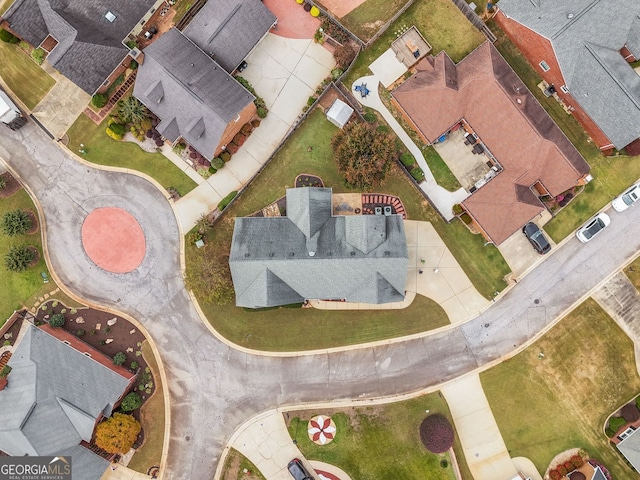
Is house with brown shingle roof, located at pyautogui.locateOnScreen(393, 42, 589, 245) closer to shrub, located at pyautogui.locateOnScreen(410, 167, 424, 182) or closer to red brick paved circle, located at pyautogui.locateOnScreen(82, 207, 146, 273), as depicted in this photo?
shrub, located at pyautogui.locateOnScreen(410, 167, 424, 182)

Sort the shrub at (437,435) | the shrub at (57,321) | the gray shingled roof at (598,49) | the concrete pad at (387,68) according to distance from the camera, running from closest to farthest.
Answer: the gray shingled roof at (598,49), the shrub at (437,435), the shrub at (57,321), the concrete pad at (387,68)

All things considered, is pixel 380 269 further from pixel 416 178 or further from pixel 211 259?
pixel 211 259

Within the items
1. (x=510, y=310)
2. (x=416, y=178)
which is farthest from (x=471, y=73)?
(x=510, y=310)

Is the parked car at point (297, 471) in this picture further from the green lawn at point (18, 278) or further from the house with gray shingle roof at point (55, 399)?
the green lawn at point (18, 278)

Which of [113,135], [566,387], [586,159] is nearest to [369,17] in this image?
[586,159]

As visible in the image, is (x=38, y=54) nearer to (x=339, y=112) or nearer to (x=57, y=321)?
(x=57, y=321)

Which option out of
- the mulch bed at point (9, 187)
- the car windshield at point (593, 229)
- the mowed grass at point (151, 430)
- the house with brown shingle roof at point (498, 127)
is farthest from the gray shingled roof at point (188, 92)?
the car windshield at point (593, 229)

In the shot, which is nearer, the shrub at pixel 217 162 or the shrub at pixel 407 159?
the shrub at pixel 217 162
